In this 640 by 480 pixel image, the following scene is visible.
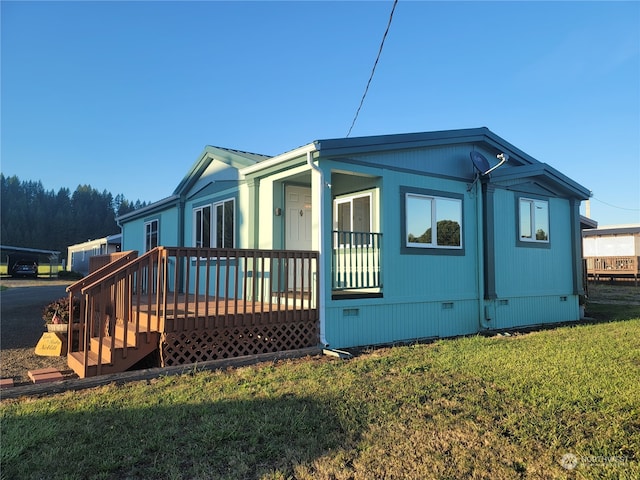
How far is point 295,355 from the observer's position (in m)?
6.59

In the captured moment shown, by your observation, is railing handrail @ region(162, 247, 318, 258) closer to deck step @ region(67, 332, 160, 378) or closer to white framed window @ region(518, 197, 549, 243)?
deck step @ region(67, 332, 160, 378)

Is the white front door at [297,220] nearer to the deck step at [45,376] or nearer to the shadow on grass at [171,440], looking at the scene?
the deck step at [45,376]

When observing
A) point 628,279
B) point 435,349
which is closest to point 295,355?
point 435,349

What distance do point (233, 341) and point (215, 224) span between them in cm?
476

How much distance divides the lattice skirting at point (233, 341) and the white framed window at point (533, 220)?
6134 millimetres

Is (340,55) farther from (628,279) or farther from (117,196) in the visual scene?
(117,196)

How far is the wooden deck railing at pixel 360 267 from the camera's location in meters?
7.41

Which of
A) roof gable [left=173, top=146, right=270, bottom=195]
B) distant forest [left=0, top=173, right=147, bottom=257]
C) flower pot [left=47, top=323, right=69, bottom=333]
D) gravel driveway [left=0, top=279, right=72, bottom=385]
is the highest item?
distant forest [left=0, top=173, right=147, bottom=257]

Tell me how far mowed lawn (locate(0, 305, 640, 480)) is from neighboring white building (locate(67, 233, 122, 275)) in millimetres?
24624

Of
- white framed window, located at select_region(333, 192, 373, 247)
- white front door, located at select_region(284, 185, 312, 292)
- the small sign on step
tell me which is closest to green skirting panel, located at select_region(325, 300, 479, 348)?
white framed window, located at select_region(333, 192, 373, 247)

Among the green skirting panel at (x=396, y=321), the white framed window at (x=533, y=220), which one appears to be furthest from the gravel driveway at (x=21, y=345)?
the white framed window at (x=533, y=220)

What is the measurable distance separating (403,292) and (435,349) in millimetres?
1425

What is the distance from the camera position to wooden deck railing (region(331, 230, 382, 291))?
741cm

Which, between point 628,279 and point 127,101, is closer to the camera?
point 127,101
